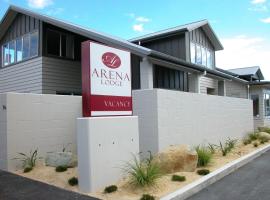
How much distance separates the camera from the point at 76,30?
1370cm

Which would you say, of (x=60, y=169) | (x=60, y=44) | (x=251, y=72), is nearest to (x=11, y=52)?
(x=60, y=44)

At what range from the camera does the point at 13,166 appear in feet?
29.0

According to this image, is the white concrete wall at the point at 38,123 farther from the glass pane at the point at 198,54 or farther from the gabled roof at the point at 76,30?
the glass pane at the point at 198,54

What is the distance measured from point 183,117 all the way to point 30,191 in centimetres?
513

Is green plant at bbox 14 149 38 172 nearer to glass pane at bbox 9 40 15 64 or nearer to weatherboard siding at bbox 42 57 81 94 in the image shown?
weatherboard siding at bbox 42 57 81 94

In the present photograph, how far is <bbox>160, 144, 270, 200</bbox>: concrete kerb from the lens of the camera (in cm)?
639

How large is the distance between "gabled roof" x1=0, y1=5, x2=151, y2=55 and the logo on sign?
4.12m

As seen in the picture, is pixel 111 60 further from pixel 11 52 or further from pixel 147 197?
pixel 11 52

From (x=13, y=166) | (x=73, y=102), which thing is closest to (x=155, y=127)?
(x=73, y=102)

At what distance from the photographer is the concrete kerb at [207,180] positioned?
252 inches

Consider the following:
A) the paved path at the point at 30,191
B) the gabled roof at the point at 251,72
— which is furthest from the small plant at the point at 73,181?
the gabled roof at the point at 251,72

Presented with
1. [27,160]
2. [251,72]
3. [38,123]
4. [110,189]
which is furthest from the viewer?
[251,72]

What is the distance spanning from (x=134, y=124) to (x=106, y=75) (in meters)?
1.36

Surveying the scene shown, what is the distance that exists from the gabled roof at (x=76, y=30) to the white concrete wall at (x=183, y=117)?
102 inches
